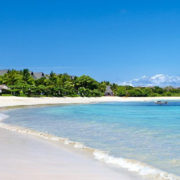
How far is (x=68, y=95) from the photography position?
211 feet

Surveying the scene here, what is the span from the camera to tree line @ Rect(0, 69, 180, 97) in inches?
2057

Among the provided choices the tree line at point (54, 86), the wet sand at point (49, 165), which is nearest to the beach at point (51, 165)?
the wet sand at point (49, 165)

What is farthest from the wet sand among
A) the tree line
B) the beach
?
the tree line

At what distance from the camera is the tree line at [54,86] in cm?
5225

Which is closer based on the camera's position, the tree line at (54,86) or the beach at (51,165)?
the beach at (51,165)

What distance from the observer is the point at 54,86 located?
59656mm

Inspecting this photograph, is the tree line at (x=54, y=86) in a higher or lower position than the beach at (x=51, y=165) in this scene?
higher

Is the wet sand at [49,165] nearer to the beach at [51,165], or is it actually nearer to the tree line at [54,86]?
the beach at [51,165]

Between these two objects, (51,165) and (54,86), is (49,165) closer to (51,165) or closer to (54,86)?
(51,165)

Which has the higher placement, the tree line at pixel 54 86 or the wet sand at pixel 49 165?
the tree line at pixel 54 86

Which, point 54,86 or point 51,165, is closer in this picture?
point 51,165

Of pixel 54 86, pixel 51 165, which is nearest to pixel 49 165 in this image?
pixel 51 165

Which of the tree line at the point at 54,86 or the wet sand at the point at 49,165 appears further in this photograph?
the tree line at the point at 54,86

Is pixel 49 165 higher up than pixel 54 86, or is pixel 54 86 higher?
pixel 54 86
